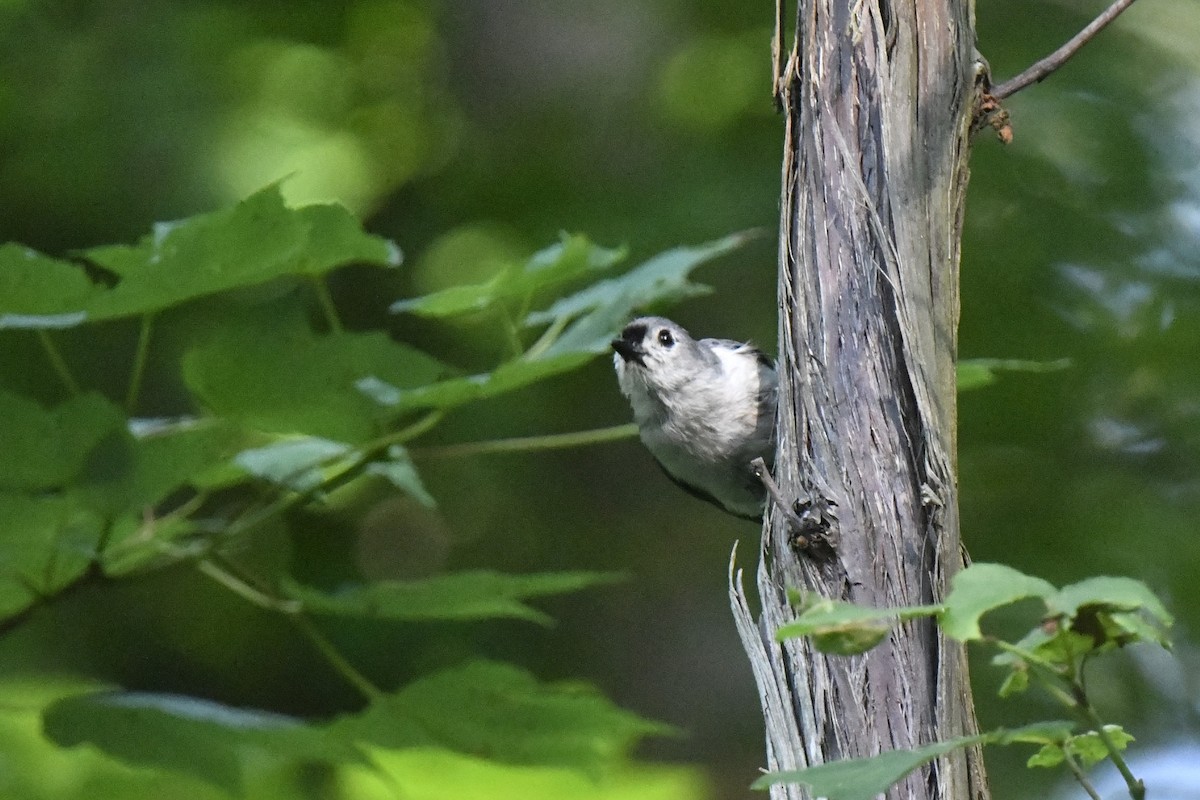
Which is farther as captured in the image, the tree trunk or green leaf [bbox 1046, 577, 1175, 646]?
the tree trunk

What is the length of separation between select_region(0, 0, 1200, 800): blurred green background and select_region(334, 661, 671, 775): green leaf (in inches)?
61.0

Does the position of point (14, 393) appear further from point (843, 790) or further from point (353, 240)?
point (843, 790)

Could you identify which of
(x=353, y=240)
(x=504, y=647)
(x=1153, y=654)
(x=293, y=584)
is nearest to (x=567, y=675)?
(x=504, y=647)

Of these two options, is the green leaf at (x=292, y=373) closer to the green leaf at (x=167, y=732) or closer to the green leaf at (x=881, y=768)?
the green leaf at (x=167, y=732)

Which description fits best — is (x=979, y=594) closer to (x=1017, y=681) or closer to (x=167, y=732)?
(x=1017, y=681)

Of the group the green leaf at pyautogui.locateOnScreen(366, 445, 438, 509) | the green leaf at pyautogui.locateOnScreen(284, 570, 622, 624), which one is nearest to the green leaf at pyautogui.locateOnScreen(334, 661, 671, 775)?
the green leaf at pyautogui.locateOnScreen(284, 570, 622, 624)

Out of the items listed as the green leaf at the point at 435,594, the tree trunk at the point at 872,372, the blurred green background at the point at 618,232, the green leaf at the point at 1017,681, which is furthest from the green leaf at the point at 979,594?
the blurred green background at the point at 618,232

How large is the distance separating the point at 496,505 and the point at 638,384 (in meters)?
1.38

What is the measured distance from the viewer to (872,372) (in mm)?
1165

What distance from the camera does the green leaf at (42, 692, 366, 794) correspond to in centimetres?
152

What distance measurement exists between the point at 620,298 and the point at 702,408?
90cm

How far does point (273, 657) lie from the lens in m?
3.80

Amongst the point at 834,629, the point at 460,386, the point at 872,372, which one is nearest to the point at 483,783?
the point at 460,386

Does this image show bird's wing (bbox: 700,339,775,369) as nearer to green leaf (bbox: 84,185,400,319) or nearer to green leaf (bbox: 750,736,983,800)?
green leaf (bbox: 84,185,400,319)
